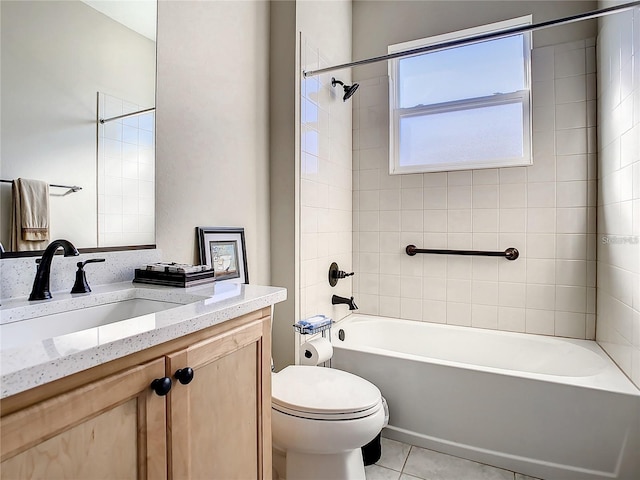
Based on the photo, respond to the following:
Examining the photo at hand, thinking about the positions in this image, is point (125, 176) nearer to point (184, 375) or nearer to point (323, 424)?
point (184, 375)

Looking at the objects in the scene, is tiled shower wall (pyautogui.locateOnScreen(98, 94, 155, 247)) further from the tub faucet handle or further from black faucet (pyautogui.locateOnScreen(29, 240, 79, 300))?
the tub faucet handle

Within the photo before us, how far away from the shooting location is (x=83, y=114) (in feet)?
3.96

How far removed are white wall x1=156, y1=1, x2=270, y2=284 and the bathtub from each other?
958 mm

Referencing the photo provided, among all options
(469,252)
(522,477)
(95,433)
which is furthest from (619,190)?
(95,433)

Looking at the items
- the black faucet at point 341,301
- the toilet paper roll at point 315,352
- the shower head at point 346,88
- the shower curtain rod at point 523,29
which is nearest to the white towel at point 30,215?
the toilet paper roll at point 315,352

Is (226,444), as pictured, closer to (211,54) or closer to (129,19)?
(129,19)

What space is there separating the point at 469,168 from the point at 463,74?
0.68 meters

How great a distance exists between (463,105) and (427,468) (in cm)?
223

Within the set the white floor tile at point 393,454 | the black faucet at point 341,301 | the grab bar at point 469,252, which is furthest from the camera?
the black faucet at point 341,301

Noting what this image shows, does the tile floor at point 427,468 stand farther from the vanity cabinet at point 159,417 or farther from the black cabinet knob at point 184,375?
the black cabinet knob at point 184,375

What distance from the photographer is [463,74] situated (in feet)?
8.66

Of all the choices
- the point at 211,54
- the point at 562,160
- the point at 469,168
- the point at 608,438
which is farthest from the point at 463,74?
the point at 608,438

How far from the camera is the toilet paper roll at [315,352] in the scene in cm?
191

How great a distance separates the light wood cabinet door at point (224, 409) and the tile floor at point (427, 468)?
2.91 ft
